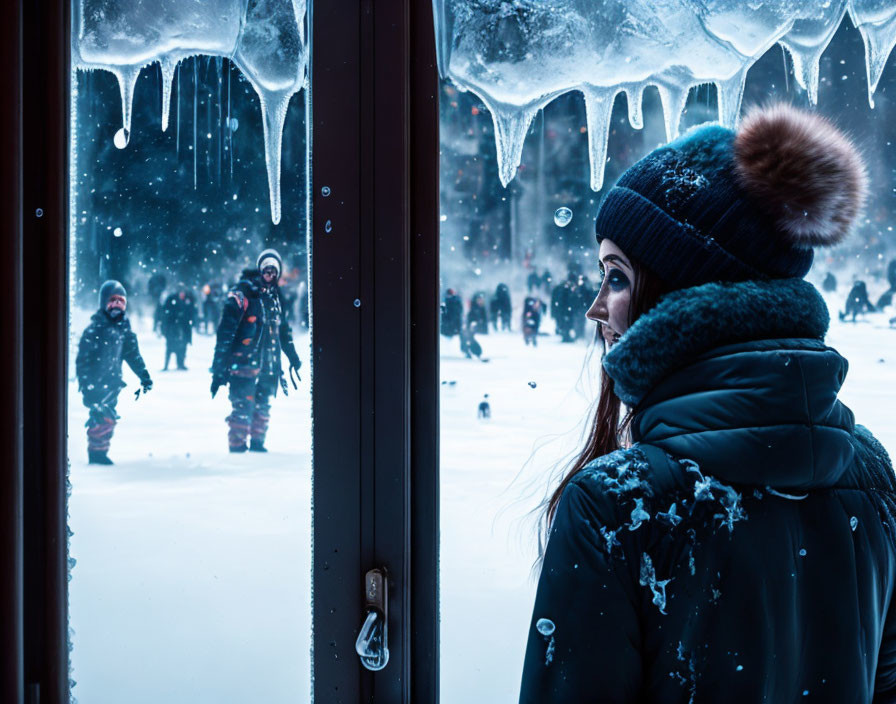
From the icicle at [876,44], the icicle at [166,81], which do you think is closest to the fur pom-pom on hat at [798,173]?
the icicle at [876,44]

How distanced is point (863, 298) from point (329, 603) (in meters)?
1.10

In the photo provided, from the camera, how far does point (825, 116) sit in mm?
1117

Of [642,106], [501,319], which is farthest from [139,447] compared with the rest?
[642,106]

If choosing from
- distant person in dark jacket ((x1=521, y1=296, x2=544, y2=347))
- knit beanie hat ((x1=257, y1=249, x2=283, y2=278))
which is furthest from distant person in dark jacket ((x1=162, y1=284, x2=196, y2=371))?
distant person in dark jacket ((x1=521, y1=296, x2=544, y2=347))

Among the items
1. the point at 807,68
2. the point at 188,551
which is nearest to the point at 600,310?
the point at 807,68

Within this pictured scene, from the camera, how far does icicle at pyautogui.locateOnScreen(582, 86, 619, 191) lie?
1.12 meters

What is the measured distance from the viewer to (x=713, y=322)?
2.05ft

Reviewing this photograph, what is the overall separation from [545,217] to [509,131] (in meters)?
0.17

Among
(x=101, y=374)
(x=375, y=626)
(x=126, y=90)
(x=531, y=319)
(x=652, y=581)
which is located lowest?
(x=375, y=626)

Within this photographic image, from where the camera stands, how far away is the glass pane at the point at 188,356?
1.17 m

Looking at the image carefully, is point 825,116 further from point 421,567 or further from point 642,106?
point 421,567

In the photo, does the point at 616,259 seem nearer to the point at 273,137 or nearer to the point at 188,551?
the point at 273,137

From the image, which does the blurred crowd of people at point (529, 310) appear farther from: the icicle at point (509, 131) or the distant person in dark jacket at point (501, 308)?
the icicle at point (509, 131)

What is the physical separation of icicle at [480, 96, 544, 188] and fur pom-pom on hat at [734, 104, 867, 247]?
19.6 inches
